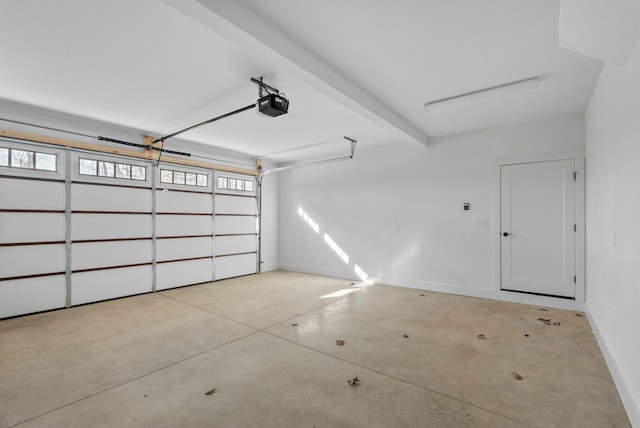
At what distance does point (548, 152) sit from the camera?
455 centimetres

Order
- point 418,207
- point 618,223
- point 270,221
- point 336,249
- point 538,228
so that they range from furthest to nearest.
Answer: point 270,221 → point 336,249 → point 418,207 → point 538,228 → point 618,223

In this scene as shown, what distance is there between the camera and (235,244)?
7.04 meters

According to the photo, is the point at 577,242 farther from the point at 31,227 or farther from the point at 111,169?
the point at 31,227

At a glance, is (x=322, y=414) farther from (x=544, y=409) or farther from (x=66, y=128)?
(x=66, y=128)

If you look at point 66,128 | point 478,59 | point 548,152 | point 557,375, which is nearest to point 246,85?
point 478,59

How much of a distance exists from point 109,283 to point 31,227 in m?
1.39

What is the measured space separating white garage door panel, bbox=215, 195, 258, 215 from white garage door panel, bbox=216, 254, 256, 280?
3.62 ft

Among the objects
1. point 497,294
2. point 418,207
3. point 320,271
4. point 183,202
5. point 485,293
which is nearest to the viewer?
point 497,294

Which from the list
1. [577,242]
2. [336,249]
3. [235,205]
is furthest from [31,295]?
[577,242]

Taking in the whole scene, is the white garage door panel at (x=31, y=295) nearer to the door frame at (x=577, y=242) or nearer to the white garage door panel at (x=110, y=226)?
the white garage door panel at (x=110, y=226)

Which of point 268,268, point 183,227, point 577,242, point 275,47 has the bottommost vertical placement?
point 268,268

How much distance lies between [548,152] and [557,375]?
344 cm

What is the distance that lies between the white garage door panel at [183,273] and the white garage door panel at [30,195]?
197 cm

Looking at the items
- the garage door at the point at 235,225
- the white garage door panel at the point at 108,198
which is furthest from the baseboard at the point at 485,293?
the white garage door panel at the point at 108,198
